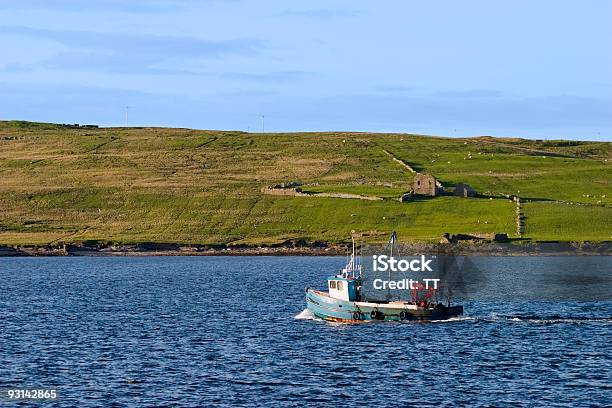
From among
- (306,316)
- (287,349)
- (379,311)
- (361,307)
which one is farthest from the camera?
(306,316)

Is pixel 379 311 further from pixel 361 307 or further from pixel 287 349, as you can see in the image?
pixel 287 349

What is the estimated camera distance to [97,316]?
108562 millimetres

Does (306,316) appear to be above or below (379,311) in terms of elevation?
below

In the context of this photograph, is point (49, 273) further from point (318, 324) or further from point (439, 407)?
point (439, 407)

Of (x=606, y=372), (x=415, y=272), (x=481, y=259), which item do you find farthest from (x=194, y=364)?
(x=481, y=259)

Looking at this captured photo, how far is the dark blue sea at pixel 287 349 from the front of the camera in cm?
6669

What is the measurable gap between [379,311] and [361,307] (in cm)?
169

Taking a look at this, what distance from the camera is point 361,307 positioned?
3925 inches

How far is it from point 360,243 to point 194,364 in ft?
397

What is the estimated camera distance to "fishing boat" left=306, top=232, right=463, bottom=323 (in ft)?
325

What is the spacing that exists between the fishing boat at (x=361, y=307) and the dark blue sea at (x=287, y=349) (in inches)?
53.3

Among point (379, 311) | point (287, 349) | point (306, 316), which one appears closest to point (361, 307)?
point (379, 311)

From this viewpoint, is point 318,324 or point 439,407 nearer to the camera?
point 439,407

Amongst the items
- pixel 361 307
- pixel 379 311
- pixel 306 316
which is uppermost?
pixel 361 307
